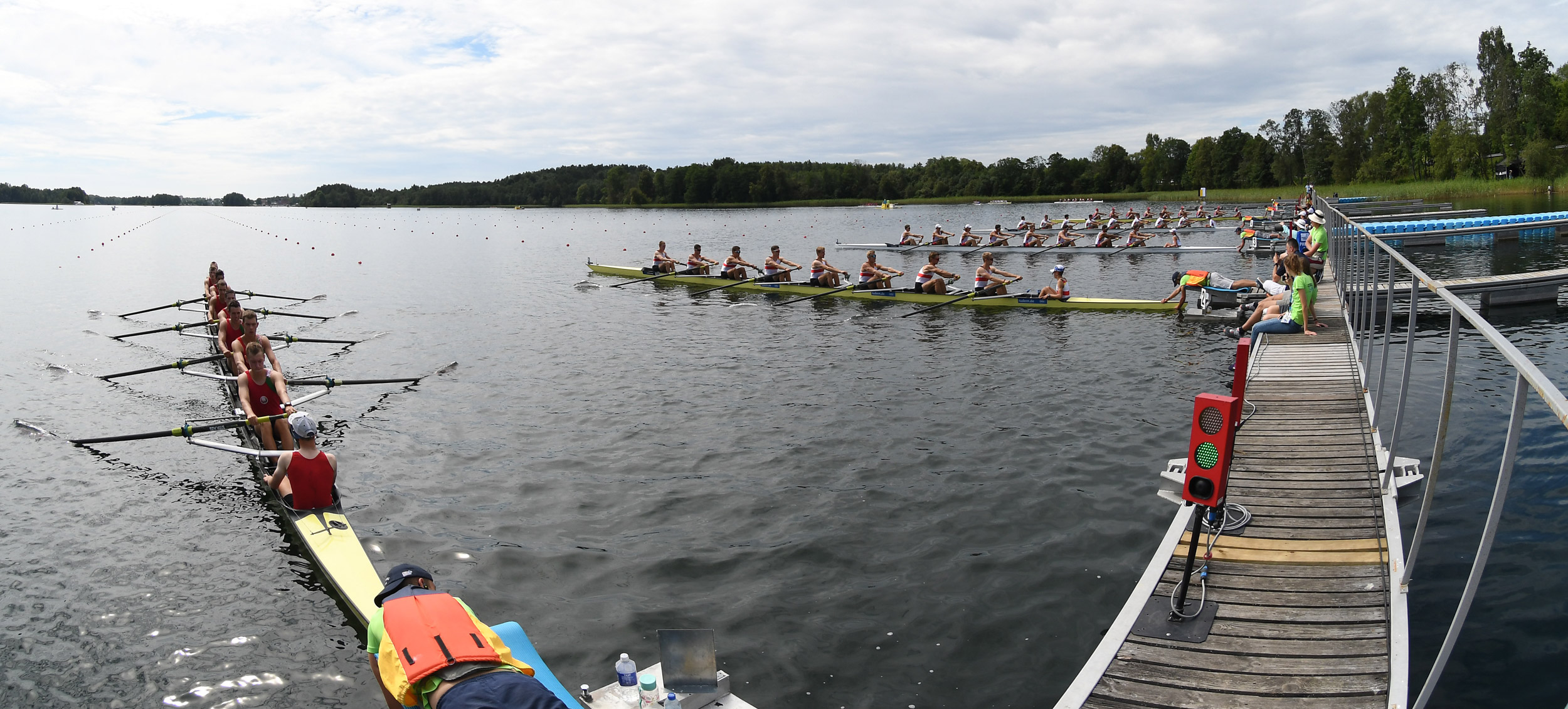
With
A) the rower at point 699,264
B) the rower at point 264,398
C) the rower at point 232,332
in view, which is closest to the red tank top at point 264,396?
the rower at point 264,398

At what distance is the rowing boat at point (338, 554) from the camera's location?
7.79 metres

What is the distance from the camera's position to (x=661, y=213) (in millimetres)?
130375

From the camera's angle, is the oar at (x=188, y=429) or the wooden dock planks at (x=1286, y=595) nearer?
the wooden dock planks at (x=1286, y=595)

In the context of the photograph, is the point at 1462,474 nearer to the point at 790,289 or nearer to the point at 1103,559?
the point at 1103,559

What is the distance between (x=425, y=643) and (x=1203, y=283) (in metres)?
19.9

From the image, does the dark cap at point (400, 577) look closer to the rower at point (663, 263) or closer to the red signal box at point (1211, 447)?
the red signal box at point (1211, 447)

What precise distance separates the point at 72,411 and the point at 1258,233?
38.5m

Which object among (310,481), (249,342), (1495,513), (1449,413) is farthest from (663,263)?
(1495,513)

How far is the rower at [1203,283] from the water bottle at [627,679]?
17835 mm

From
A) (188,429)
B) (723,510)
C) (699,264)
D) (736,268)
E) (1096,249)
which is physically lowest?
(723,510)

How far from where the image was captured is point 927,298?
2366 centimetres

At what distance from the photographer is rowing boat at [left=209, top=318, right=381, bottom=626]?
7793 mm

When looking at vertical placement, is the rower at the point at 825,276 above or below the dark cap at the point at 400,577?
above

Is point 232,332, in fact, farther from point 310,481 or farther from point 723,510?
point 723,510
